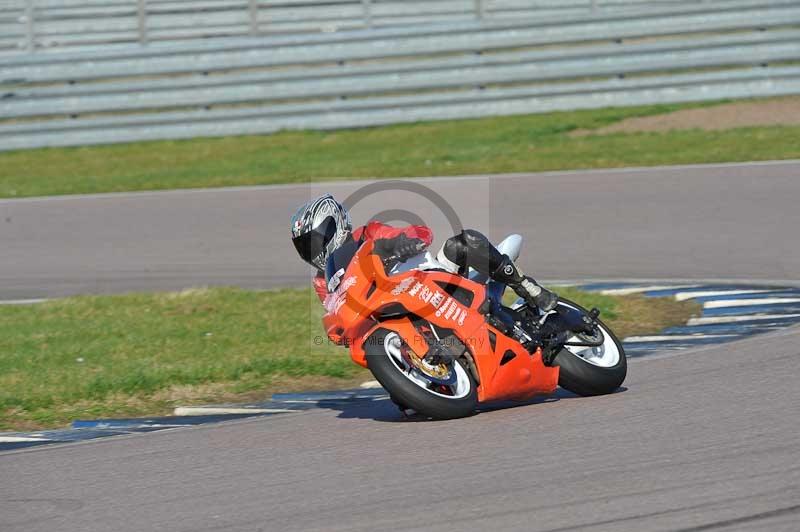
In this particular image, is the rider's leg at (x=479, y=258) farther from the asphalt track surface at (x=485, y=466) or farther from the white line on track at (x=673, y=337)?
the white line on track at (x=673, y=337)

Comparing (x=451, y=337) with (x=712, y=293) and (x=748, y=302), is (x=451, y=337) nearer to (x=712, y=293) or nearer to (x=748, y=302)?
(x=748, y=302)

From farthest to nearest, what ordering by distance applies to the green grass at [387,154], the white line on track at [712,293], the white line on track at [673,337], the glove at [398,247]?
the green grass at [387,154], the white line on track at [712,293], the white line on track at [673,337], the glove at [398,247]

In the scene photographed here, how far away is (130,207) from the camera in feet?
44.3

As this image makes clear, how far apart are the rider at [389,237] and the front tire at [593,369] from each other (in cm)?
47

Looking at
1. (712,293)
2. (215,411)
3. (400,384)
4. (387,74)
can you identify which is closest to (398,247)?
(400,384)

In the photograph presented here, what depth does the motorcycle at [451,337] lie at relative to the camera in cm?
564

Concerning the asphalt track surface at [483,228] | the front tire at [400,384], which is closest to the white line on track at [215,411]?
the front tire at [400,384]

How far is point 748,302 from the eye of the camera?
27.9 feet

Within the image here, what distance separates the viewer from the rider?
230 inches

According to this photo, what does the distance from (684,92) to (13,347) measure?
10.5 metres

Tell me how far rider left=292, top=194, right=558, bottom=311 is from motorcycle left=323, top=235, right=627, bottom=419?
0.23 ft

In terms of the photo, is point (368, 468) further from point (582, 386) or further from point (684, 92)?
point (684, 92)

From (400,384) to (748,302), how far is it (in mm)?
3799

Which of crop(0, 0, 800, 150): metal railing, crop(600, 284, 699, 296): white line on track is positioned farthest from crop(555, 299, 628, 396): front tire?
crop(0, 0, 800, 150): metal railing
